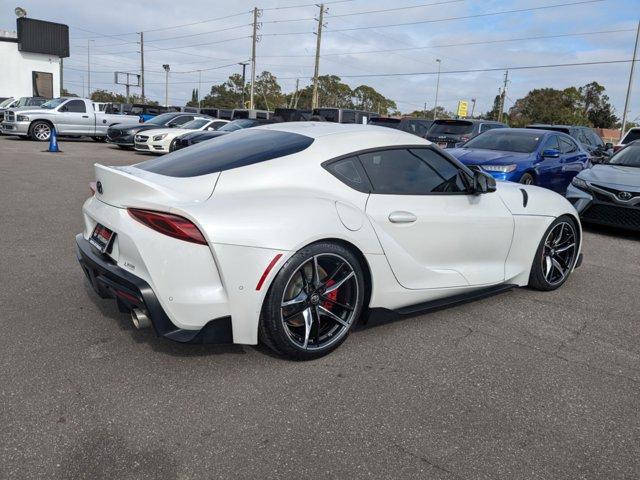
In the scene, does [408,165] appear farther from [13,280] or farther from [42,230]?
[42,230]

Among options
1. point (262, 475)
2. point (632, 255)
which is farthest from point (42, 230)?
point (632, 255)

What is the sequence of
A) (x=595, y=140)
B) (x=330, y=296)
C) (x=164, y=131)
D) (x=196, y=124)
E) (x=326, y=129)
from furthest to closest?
1. (x=196, y=124)
2. (x=164, y=131)
3. (x=595, y=140)
4. (x=326, y=129)
5. (x=330, y=296)

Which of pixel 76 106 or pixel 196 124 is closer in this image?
pixel 196 124

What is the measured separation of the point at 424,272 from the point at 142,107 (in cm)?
3139

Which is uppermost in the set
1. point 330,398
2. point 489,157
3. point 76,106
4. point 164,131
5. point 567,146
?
point 76,106

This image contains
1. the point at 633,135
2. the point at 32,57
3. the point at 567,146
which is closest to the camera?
the point at 567,146

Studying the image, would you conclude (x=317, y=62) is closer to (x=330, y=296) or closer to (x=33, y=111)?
(x=33, y=111)

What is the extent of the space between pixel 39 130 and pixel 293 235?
1972 cm

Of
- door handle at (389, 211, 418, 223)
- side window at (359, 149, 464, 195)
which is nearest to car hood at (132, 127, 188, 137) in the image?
side window at (359, 149, 464, 195)

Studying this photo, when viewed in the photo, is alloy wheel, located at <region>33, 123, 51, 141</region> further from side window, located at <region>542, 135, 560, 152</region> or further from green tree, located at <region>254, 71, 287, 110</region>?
green tree, located at <region>254, 71, 287, 110</region>

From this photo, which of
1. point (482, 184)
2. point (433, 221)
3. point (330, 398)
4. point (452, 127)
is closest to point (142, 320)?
point (330, 398)

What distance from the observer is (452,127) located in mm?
15375

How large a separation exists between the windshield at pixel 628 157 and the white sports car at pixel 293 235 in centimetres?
531

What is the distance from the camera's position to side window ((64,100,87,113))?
1984 cm
